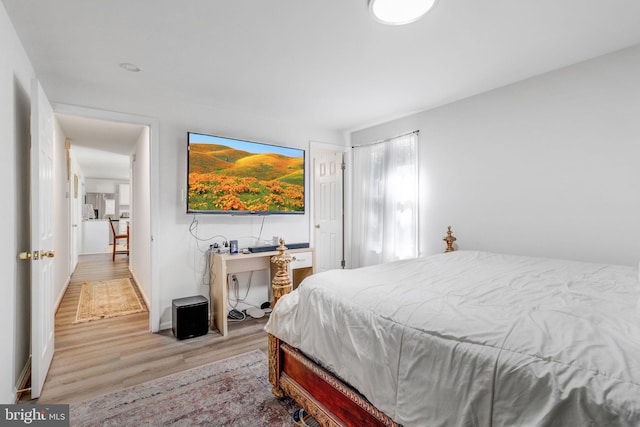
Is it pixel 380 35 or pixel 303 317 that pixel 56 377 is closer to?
pixel 303 317

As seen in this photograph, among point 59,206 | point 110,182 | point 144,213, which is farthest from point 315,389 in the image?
point 110,182

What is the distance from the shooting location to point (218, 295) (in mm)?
3160

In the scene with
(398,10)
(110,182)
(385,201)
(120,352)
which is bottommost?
(120,352)

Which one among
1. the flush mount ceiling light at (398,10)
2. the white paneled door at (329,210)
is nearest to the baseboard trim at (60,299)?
the white paneled door at (329,210)

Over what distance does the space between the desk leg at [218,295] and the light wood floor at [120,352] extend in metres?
0.14

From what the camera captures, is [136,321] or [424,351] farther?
[136,321]

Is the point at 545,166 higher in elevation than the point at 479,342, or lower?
higher

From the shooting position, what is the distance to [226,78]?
2811 mm

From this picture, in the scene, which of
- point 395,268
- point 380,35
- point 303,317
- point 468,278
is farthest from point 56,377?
point 380,35

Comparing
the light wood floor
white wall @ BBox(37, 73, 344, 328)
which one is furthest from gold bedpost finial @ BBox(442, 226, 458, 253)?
white wall @ BBox(37, 73, 344, 328)

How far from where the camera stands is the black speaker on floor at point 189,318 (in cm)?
290

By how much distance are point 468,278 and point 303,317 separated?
39.5 inches

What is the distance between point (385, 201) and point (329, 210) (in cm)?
98

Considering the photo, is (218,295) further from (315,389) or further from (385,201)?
(385,201)
